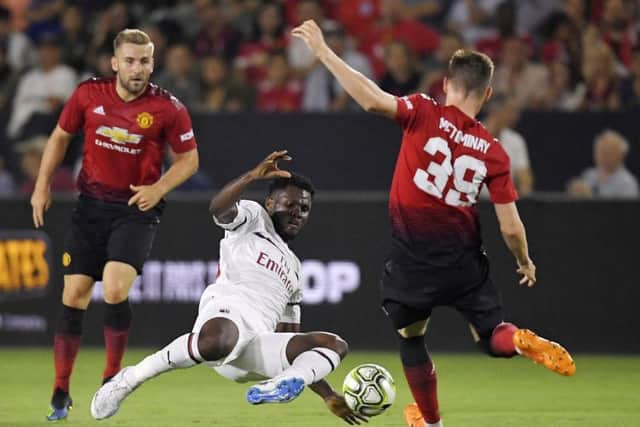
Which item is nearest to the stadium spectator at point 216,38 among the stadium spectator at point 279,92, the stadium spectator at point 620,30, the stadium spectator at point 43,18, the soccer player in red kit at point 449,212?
the stadium spectator at point 279,92

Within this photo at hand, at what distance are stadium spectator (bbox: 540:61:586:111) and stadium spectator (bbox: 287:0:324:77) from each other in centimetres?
255

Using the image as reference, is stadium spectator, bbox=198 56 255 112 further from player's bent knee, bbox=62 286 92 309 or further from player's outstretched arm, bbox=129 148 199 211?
player's bent knee, bbox=62 286 92 309

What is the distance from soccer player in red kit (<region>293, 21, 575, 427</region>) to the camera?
6805 millimetres

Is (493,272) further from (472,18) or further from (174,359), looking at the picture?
(174,359)

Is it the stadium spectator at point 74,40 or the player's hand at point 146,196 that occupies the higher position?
the stadium spectator at point 74,40

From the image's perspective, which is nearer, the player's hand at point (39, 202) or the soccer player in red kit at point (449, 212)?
the soccer player in red kit at point (449, 212)

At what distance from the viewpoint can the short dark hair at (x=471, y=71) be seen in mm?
6828

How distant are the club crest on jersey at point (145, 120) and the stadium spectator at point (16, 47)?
738cm

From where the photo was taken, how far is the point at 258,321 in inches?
287

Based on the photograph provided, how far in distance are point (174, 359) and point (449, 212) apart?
164 cm

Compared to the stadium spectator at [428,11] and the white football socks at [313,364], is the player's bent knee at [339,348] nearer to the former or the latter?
the white football socks at [313,364]

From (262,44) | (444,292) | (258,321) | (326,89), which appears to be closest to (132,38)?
(258,321)

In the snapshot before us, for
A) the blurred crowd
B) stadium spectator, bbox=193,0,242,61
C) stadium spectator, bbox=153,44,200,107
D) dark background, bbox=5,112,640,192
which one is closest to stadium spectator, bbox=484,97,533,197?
the blurred crowd

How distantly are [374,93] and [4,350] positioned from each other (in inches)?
259
